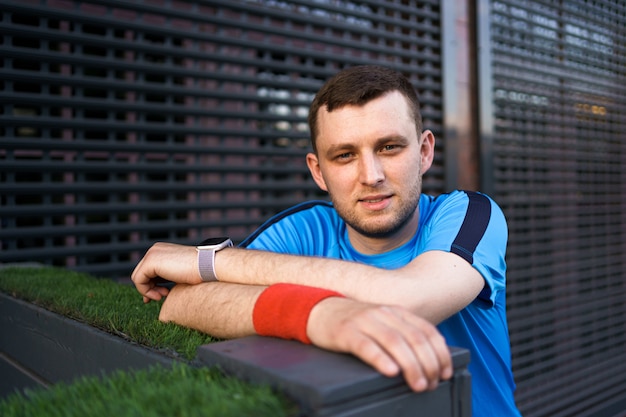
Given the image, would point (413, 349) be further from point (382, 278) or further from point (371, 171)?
point (371, 171)

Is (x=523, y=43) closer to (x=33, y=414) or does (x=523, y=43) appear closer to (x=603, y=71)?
→ (x=603, y=71)

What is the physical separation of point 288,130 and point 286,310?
10.2 ft

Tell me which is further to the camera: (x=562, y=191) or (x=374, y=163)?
(x=562, y=191)

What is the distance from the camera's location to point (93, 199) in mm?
4938

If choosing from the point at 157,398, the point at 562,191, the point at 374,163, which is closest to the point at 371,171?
the point at 374,163

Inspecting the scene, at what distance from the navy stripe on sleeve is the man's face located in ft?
0.82

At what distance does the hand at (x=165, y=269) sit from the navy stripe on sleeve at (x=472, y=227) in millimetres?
862

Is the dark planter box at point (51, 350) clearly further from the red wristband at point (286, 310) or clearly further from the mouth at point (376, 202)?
the mouth at point (376, 202)

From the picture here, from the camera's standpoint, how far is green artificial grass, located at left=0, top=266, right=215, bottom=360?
5.28 ft

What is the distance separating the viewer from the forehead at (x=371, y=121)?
2.12m

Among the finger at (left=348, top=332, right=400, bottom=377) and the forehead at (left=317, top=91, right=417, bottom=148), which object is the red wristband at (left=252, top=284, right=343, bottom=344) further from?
the forehead at (left=317, top=91, right=417, bottom=148)

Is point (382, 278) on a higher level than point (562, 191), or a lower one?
lower

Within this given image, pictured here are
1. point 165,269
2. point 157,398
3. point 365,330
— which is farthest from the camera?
point 165,269

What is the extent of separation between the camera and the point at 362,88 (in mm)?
2162
